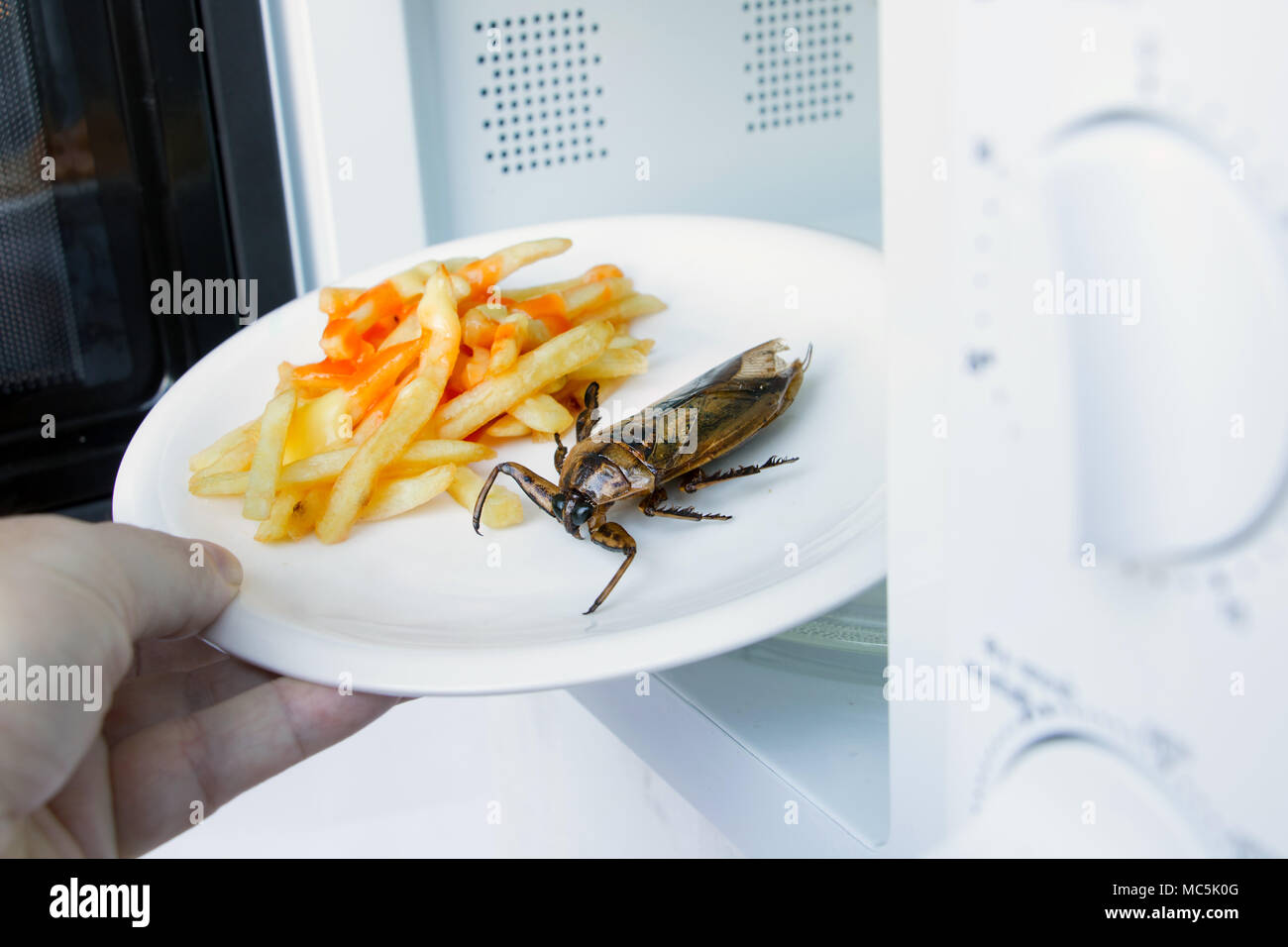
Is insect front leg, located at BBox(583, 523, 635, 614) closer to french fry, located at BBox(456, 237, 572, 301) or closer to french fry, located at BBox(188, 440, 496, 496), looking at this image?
french fry, located at BBox(188, 440, 496, 496)

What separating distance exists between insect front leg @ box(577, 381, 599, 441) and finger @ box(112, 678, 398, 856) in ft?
0.98

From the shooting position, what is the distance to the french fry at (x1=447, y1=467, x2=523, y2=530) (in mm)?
833

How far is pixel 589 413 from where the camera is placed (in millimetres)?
978

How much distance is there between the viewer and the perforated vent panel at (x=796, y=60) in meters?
1.23

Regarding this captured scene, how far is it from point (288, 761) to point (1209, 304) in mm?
662

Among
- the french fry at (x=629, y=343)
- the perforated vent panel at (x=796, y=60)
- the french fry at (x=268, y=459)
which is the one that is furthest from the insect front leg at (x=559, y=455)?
the perforated vent panel at (x=796, y=60)

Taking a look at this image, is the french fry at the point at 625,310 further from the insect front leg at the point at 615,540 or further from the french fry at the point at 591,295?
the insect front leg at the point at 615,540

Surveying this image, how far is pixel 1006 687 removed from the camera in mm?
415

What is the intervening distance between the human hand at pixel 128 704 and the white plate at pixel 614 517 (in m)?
0.06

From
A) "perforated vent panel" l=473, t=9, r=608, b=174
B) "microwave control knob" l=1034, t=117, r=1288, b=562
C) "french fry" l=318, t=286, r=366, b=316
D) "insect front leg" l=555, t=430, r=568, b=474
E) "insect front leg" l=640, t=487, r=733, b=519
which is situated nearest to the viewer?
"microwave control knob" l=1034, t=117, r=1288, b=562

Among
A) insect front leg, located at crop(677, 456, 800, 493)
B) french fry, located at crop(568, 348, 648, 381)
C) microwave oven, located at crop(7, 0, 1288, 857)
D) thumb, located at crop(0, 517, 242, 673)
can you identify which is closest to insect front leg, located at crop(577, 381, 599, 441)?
french fry, located at crop(568, 348, 648, 381)

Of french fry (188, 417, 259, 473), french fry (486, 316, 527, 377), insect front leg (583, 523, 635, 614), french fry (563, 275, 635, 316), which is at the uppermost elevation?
french fry (563, 275, 635, 316)
